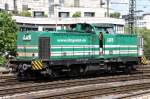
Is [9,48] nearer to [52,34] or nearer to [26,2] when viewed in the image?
[52,34]

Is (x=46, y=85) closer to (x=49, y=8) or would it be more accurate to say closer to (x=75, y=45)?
(x=75, y=45)

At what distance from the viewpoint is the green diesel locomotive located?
2192 cm

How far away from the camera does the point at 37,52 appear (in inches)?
864

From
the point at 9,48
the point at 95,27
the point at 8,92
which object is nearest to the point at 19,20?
the point at 9,48

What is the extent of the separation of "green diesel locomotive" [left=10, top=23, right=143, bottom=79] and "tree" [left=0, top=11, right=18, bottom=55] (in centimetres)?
858

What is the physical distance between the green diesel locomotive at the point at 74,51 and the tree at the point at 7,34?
28.2ft

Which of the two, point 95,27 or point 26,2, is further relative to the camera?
point 26,2

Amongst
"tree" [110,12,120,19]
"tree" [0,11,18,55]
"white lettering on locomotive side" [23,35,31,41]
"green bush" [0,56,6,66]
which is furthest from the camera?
"tree" [110,12,120,19]

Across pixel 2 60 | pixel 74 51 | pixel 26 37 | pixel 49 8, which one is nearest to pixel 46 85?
pixel 26 37

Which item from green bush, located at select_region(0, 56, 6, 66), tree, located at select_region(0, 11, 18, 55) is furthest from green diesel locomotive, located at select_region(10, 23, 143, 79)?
green bush, located at select_region(0, 56, 6, 66)

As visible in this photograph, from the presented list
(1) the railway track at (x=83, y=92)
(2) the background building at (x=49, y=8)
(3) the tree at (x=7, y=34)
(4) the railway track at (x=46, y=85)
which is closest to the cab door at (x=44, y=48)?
(4) the railway track at (x=46, y=85)

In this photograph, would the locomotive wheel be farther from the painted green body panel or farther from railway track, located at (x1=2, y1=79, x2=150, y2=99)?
railway track, located at (x1=2, y1=79, x2=150, y2=99)

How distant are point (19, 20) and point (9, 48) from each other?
30.8 metres

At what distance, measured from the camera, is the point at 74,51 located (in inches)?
911
